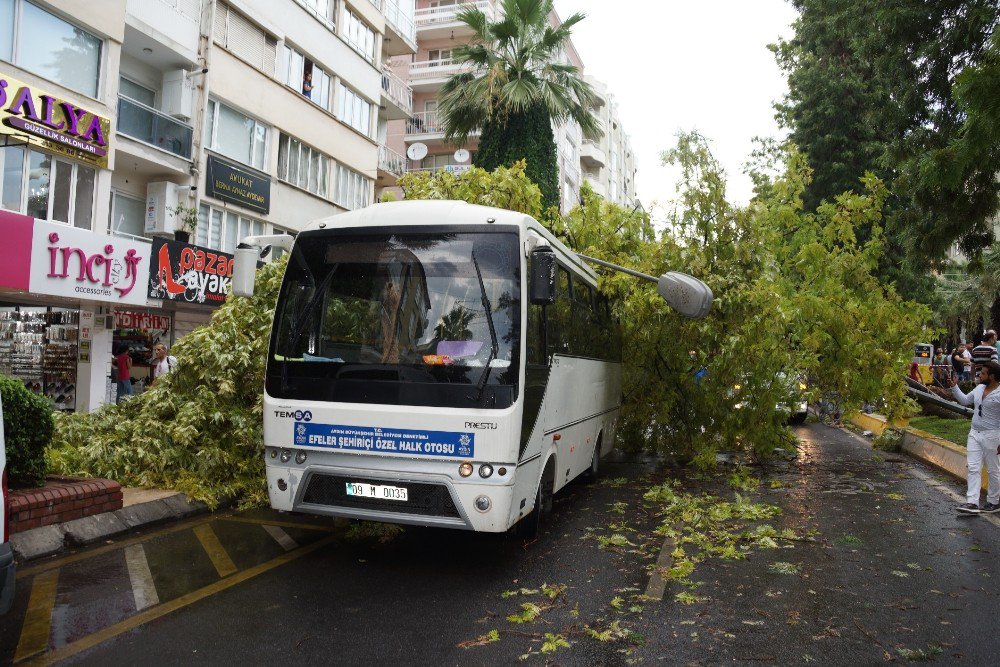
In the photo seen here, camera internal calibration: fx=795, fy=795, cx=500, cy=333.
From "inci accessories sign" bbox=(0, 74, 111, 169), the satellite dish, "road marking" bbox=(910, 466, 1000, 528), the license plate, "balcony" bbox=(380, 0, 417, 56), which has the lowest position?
"road marking" bbox=(910, 466, 1000, 528)

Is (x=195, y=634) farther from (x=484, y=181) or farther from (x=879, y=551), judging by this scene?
(x=484, y=181)

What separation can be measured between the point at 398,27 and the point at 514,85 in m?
9.63

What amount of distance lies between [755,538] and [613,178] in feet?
238

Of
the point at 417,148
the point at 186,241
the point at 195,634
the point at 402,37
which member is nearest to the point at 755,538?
the point at 195,634

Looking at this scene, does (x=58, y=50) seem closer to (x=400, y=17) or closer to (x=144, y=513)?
(x=144, y=513)

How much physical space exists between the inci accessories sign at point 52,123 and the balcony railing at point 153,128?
5.20 ft

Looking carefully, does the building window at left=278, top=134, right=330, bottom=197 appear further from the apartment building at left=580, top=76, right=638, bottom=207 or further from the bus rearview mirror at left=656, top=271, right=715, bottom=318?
the apartment building at left=580, top=76, right=638, bottom=207

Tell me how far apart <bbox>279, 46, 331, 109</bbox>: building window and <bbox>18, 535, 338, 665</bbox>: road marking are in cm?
2075

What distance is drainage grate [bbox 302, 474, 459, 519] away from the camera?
612cm

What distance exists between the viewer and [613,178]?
255 ft

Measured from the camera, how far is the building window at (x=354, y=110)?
91.2ft

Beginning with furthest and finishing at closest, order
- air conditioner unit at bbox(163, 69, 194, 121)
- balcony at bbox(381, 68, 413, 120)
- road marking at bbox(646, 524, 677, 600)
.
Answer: balcony at bbox(381, 68, 413, 120) < air conditioner unit at bbox(163, 69, 194, 121) < road marking at bbox(646, 524, 677, 600)

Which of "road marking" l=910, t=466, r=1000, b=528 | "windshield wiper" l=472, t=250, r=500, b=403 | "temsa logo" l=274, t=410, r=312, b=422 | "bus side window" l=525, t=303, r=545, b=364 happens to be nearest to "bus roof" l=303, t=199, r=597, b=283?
"windshield wiper" l=472, t=250, r=500, b=403

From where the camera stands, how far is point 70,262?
15.7m
